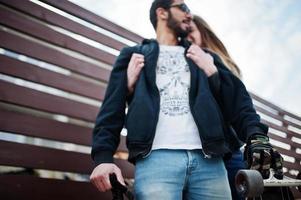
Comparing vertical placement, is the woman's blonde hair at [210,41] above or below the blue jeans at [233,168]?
above

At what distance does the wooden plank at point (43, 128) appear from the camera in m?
1.79

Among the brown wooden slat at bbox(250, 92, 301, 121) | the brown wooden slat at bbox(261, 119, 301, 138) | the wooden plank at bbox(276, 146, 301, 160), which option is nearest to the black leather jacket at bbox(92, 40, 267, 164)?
the brown wooden slat at bbox(250, 92, 301, 121)

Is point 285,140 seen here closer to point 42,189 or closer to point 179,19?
point 179,19

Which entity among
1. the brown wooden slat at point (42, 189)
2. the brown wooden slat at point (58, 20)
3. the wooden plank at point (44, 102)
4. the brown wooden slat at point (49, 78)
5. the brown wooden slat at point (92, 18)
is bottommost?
the brown wooden slat at point (42, 189)

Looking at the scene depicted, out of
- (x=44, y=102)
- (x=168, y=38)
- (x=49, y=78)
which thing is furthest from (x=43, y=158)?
(x=168, y=38)

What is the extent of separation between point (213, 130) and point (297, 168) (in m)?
3.84

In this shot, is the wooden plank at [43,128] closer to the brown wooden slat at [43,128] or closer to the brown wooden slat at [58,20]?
the brown wooden slat at [43,128]

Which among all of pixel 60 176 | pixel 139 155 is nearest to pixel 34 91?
pixel 60 176

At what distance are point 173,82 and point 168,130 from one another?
0.94 ft

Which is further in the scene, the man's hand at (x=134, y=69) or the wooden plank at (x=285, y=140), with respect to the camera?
the wooden plank at (x=285, y=140)

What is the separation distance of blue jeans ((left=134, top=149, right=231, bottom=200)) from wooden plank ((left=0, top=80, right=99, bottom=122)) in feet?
2.68

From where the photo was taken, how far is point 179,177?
54.6 inches

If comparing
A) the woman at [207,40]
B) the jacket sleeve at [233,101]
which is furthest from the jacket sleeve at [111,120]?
the woman at [207,40]

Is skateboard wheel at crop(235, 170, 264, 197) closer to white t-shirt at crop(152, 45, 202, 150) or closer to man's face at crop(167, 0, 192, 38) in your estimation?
white t-shirt at crop(152, 45, 202, 150)
